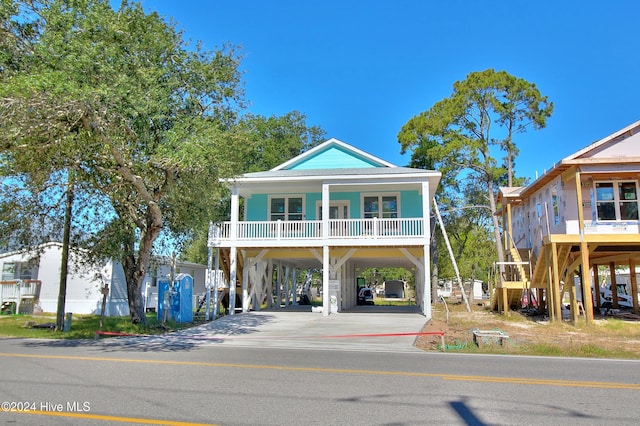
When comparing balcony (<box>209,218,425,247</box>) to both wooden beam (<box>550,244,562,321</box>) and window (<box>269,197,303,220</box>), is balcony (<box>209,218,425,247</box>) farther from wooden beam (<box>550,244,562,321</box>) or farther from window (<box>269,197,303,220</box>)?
wooden beam (<box>550,244,562,321</box>)

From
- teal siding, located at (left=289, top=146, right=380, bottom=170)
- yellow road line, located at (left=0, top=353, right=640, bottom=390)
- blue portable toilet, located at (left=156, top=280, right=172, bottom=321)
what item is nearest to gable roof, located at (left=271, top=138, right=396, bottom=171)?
teal siding, located at (left=289, top=146, right=380, bottom=170)

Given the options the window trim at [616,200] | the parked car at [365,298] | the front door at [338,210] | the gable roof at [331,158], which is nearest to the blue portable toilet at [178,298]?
the front door at [338,210]

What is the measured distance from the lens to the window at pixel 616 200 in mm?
18203

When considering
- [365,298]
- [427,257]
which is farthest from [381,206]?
[365,298]

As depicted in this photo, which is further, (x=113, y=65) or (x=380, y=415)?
(x=113, y=65)

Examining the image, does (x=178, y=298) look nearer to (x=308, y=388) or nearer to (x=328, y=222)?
(x=328, y=222)

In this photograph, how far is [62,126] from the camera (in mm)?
→ 10711

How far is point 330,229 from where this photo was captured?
2150cm

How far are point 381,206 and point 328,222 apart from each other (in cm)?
372

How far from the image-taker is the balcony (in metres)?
20.4

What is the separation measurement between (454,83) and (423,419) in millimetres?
30764

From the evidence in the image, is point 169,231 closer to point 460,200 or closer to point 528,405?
point 528,405

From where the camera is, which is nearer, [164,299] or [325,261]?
[164,299]

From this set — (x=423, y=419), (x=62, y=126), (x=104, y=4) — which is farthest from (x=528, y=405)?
(x=104, y=4)
